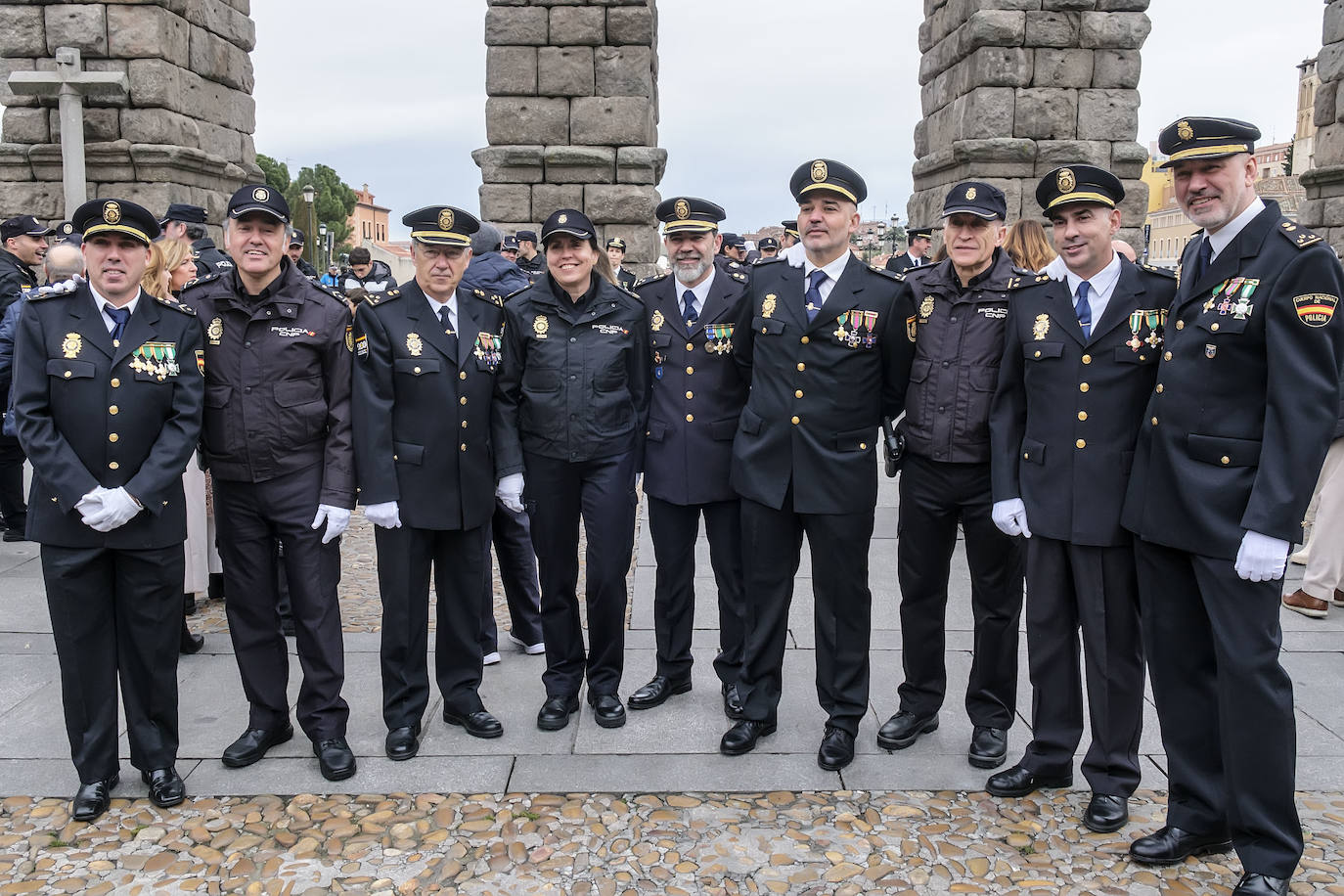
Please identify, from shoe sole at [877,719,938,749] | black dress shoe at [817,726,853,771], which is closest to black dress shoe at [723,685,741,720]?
black dress shoe at [817,726,853,771]

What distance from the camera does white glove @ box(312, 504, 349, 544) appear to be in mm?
4004

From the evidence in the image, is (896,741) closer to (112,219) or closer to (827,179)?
(827,179)

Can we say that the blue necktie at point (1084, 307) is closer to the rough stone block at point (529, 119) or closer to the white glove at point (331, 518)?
the white glove at point (331, 518)

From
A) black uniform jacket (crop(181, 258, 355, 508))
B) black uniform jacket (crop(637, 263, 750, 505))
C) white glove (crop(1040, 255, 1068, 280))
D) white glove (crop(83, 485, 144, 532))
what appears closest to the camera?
white glove (crop(83, 485, 144, 532))

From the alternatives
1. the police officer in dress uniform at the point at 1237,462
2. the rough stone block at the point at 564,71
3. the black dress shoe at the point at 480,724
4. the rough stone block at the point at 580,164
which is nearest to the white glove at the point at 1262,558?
the police officer in dress uniform at the point at 1237,462

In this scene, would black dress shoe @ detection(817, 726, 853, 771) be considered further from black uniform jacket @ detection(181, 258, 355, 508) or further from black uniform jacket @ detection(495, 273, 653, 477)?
black uniform jacket @ detection(181, 258, 355, 508)

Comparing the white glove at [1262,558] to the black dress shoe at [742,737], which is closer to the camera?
the white glove at [1262,558]

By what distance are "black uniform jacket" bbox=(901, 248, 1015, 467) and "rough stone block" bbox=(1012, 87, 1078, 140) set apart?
711cm

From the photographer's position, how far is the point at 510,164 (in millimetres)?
10102

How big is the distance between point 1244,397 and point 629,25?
806 centimetres

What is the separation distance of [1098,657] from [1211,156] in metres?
1.75

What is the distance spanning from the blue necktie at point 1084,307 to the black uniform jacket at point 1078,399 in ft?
0.16

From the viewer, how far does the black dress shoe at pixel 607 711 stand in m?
4.43

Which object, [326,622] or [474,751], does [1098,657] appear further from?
[326,622]
